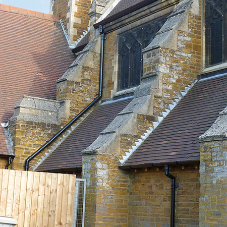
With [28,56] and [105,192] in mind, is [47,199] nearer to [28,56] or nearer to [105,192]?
[105,192]

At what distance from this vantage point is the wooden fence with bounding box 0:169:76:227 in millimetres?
9086

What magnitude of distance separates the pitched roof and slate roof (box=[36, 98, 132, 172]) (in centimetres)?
240

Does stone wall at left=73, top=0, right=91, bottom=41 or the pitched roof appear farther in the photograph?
stone wall at left=73, top=0, right=91, bottom=41

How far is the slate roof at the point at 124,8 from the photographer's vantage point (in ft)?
48.7

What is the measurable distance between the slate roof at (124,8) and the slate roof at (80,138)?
3073mm

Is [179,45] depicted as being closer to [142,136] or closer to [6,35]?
[142,136]

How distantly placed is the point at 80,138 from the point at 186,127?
4.56 metres

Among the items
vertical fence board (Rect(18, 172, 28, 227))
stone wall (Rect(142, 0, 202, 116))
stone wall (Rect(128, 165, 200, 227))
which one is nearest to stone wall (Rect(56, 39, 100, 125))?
stone wall (Rect(142, 0, 202, 116))

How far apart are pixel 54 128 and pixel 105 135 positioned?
164 inches

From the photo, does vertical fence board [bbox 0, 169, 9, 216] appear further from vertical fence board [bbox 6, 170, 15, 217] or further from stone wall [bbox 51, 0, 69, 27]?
stone wall [bbox 51, 0, 69, 27]

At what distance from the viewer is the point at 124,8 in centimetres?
1641

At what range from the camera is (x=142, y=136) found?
1172 centimetres

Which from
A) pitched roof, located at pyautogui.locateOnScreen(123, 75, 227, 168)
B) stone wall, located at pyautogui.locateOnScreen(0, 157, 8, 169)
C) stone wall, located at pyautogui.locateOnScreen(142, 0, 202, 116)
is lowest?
stone wall, located at pyautogui.locateOnScreen(0, 157, 8, 169)

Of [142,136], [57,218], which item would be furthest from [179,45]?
[57,218]
